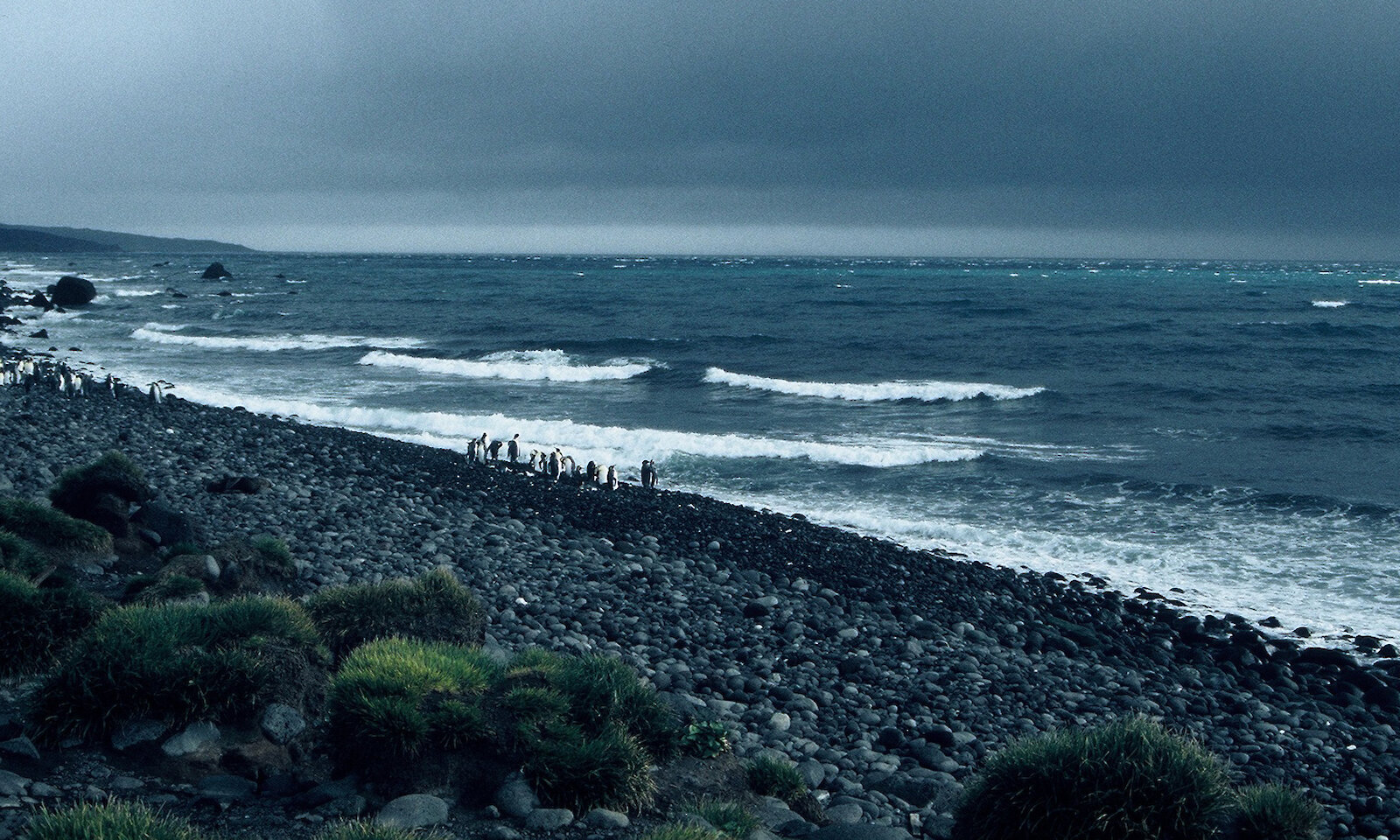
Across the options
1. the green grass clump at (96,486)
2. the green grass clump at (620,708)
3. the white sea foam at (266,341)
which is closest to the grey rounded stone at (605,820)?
the green grass clump at (620,708)

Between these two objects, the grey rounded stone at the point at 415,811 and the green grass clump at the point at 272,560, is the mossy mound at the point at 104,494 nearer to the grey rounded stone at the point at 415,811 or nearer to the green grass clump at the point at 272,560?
the green grass clump at the point at 272,560

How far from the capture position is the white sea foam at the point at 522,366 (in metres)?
42.7

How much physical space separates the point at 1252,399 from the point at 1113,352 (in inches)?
543

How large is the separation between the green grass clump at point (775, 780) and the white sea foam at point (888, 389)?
29582 millimetres

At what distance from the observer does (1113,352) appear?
48500mm

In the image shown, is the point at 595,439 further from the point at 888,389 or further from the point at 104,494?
the point at 104,494

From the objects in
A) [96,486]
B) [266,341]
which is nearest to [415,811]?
[96,486]

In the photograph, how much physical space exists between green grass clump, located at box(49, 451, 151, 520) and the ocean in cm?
1143

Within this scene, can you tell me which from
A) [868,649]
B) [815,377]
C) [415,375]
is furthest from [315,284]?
[868,649]

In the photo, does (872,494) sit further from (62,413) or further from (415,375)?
(415,375)

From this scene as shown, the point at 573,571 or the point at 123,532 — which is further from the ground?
the point at 123,532

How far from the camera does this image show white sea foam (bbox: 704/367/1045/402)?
120 feet

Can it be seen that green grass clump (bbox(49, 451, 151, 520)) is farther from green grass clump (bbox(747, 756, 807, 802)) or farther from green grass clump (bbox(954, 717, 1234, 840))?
green grass clump (bbox(954, 717, 1234, 840))

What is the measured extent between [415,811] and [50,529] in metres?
7.70
